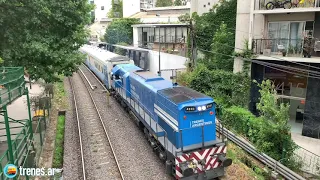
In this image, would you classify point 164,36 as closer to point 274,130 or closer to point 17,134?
point 274,130

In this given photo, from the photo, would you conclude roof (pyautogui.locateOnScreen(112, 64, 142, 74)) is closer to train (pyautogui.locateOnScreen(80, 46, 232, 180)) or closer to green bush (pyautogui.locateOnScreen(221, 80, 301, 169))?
train (pyautogui.locateOnScreen(80, 46, 232, 180))

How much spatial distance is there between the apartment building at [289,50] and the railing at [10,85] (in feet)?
46.9

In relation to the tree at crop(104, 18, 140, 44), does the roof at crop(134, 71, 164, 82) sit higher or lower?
lower

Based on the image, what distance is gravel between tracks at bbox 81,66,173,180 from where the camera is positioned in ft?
39.8

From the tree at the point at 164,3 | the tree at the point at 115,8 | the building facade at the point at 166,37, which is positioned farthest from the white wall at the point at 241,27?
the tree at the point at 115,8

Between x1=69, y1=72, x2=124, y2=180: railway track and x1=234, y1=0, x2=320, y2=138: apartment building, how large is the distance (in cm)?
1106

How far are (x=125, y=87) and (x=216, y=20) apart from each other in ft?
36.6

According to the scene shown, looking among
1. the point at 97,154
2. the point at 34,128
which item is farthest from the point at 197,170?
the point at 34,128

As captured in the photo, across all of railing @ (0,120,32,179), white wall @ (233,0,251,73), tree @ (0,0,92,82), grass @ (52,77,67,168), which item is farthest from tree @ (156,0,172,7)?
railing @ (0,120,32,179)

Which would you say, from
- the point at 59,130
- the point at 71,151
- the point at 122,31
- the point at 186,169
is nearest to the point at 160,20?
the point at 122,31

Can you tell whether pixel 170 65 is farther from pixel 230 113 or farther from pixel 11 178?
pixel 11 178

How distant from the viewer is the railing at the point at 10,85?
851 cm

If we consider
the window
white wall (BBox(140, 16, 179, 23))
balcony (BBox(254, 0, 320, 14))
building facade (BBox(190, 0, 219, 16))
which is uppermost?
white wall (BBox(140, 16, 179, 23))

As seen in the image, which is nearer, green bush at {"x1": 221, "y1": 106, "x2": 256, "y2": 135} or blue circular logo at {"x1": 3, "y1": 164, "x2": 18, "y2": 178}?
blue circular logo at {"x1": 3, "y1": 164, "x2": 18, "y2": 178}
